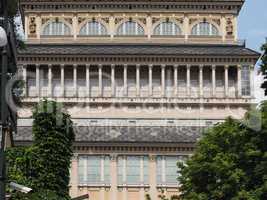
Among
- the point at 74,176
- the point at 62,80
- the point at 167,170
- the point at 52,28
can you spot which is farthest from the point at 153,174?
the point at 52,28

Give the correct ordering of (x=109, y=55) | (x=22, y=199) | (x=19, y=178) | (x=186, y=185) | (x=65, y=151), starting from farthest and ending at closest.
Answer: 1. (x=109, y=55)
2. (x=186, y=185)
3. (x=65, y=151)
4. (x=19, y=178)
5. (x=22, y=199)

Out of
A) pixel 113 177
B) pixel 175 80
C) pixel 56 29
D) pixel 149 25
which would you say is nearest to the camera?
pixel 113 177

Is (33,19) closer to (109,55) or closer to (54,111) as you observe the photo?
(109,55)

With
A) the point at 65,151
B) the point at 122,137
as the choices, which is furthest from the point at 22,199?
the point at 122,137

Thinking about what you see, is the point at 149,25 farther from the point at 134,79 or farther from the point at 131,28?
the point at 134,79

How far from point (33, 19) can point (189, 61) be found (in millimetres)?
18237

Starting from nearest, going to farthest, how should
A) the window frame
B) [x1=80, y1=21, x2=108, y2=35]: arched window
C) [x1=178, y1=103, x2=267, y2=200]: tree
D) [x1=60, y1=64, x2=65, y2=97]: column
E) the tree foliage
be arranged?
the tree foliage
[x1=178, y1=103, x2=267, y2=200]: tree
[x1=60, y1=64, x2=65, y2=97]: column
the window frame
[x1=80, y1=21, x2=108, y2=35]: arched window

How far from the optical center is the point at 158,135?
100125mm

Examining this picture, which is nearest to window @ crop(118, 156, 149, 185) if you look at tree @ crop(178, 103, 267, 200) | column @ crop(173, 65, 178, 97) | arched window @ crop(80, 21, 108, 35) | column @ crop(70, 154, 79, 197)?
column @ crop(70, 154, 79, 197)

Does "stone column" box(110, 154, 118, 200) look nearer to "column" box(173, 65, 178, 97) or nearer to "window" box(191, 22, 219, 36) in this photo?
"column" box(173, 65, 178, 97)

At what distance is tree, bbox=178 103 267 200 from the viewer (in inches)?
2044

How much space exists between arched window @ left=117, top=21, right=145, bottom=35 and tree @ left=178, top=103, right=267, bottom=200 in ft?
Answer: 167

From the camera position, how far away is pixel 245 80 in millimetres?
107125

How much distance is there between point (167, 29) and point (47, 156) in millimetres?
60922
